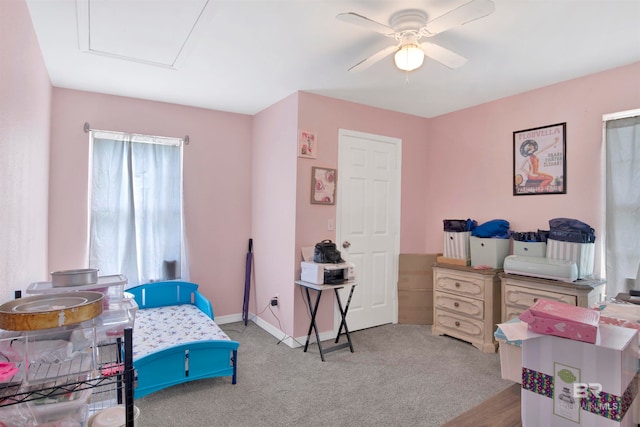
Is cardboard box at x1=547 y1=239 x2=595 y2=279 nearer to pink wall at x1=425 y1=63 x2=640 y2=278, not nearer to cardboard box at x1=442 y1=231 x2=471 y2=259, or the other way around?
pink wall at x1=425 y1=63 x2=640 y2=278

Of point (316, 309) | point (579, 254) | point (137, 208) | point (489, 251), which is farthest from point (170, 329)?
point (579, 254)

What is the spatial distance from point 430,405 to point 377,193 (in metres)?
2.34

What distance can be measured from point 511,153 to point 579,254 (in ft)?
4.11

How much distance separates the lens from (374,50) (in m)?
2.74

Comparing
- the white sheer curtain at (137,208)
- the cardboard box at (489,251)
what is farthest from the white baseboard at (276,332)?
the cardboard box at (489,251)

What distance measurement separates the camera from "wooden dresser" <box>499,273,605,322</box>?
2822 millimetres

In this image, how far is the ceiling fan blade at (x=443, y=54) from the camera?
Answer: 2.24 metres

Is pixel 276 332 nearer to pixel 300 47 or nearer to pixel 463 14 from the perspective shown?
pixel 300 47

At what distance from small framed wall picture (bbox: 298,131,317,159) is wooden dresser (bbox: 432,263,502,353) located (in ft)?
6.17

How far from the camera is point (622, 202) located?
295 centimetres

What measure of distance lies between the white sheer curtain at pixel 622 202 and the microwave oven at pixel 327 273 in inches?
88.2

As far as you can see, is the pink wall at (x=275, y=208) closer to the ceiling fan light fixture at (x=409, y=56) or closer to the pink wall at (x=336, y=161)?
the pink wall at (x=336, y=161)

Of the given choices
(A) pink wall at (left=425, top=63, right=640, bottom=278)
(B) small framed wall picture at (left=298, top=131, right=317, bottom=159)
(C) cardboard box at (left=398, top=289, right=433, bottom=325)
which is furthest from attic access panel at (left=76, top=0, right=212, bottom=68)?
(C) cardboard box at (left=398, top=289, right=433, bottom=325)

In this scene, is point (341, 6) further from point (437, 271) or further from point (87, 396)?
point (437, 271)
